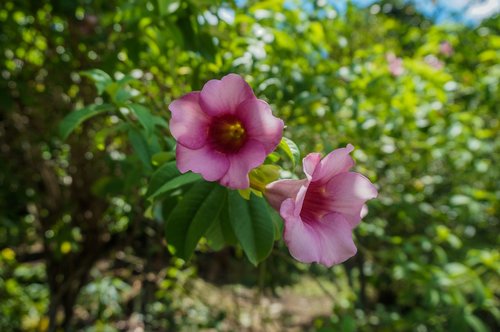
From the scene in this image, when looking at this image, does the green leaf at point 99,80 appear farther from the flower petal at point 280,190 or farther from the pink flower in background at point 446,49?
the pink flower in background at point 446,49

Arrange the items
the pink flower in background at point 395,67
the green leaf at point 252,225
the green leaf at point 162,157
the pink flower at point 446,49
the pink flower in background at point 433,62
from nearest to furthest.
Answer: the green leaf at point 252,225 < the green leaf at point 162,157 < the pink flower in background at point 395,67 < the pink flower in background at point 433,62 < the pink flower at point 446,49

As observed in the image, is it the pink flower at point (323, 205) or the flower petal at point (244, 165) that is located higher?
the flower petal at point (244, 165)

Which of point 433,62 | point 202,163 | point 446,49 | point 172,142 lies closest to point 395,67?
point 433,62

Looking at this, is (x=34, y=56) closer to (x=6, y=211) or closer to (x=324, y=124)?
(x=6, y=211)

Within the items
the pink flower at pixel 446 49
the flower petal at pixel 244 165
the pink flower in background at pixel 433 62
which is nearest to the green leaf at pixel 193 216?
the flower petal at pixel 244 165

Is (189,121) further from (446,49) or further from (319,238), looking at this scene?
(446,49)
